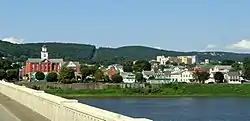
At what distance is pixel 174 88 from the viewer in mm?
121812

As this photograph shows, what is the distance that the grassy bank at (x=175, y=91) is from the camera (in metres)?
115

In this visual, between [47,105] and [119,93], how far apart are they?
320 ft

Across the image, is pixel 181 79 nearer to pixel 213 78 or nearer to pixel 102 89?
pixel 213 78

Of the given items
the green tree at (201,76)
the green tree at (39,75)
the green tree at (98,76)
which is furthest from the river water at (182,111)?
the green tree at (201,76)

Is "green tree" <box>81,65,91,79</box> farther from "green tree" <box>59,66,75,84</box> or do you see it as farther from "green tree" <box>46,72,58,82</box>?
"green tree" <box>59,66,75,84</box>

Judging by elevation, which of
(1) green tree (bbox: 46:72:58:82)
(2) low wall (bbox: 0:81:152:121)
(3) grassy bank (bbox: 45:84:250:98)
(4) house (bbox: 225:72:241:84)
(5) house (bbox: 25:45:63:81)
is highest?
(5) house (bbox: 25:45:63:81)

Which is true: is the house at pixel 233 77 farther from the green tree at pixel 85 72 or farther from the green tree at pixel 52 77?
the green tree at pixel 52 77

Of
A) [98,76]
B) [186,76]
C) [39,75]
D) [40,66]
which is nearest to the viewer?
[98,76]

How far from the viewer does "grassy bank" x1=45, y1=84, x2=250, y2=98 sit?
11482 centimetres

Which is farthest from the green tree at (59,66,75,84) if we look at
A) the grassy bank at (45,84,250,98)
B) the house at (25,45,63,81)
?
the house at (25,45,63,81)

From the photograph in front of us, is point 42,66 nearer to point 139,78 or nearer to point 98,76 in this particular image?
point 98,76

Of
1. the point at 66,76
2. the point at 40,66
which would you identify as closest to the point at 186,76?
the point at 40,66

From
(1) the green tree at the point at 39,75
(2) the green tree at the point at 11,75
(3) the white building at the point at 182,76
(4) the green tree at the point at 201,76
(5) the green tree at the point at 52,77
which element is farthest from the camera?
(3) the white building at the point at 182,76

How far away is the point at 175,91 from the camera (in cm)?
11950
